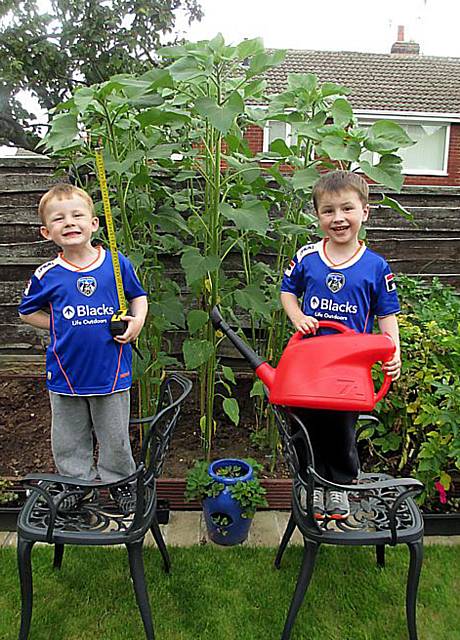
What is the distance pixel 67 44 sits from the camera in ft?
15.7

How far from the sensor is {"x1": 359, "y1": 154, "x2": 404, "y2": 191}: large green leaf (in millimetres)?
1790

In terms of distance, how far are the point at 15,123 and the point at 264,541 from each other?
4333 millimetres

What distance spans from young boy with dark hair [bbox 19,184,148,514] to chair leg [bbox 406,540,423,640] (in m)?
0.84

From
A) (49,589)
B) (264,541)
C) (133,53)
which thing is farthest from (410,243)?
(133,53)

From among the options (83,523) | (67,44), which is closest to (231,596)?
(83,523)

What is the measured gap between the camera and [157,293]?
2367mm

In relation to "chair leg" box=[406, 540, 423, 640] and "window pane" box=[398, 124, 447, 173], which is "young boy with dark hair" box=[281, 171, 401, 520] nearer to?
"chair leg" box=[406, 540, 423, 640]

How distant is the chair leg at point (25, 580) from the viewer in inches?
60.5

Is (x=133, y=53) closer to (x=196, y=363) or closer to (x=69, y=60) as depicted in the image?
(x=69, y=60)

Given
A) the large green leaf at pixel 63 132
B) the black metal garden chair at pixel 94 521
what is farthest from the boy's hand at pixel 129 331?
the large green leaf at pixel 63 132

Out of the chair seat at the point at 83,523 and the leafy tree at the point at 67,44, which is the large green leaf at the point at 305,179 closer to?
the chair seat at the point at 83,523

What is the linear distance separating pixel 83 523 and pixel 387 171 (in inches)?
57.2

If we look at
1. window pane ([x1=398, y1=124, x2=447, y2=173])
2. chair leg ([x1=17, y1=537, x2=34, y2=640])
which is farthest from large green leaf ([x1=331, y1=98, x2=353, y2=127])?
window pane ([x1=398, y1=124, x2=447, y2=173])

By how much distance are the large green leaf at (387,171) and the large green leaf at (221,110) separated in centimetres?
46
